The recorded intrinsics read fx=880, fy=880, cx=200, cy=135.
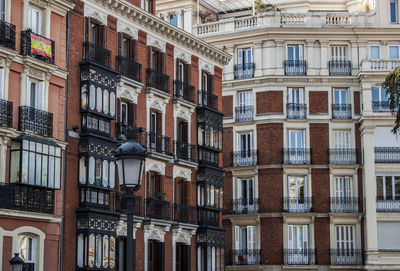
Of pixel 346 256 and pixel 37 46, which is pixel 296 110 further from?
pixel 37 46

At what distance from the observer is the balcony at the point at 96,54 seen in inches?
1576

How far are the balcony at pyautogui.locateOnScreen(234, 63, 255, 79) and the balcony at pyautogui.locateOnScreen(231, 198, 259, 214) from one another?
867 centimetres

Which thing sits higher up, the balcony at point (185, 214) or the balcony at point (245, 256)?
the balcony at point (185, 214)

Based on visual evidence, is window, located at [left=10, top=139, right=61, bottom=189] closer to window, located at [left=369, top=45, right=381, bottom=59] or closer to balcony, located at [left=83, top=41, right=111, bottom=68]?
balcony, located at [left=83, top=41, right=111, bottom=68]

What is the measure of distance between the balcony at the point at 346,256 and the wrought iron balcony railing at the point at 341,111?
9183 mm

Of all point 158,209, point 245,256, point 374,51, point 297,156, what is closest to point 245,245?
point 245,256

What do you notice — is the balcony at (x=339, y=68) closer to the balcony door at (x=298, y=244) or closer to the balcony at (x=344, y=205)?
the balcony at (x=344, y=205)

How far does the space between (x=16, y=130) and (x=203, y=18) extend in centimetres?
3366

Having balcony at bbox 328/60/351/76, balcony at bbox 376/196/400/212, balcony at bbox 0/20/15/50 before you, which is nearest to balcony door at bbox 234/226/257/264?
balcony at bbox 376/196/400/212

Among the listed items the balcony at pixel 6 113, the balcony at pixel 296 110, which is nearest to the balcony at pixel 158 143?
the balcony at pixel 6 113

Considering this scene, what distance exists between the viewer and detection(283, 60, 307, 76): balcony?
201ft

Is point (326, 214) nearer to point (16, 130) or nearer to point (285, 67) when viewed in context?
point (285, 67)

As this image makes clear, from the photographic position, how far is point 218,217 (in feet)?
166

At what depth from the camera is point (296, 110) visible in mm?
60656
